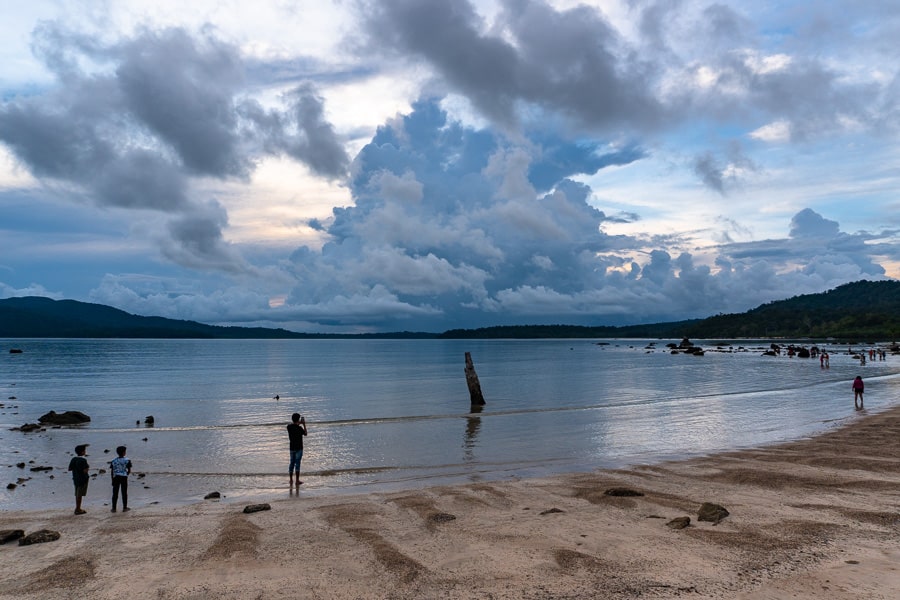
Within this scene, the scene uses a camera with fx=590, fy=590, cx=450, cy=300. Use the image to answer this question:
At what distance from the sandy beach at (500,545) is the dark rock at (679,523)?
157 mm

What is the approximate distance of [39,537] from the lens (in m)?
13.9

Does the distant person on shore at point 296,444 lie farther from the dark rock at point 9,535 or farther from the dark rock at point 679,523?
the dark rock at point 679,523

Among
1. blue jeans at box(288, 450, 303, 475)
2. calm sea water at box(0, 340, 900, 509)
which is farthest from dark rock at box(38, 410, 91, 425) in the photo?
blue jeans at box(288, 450, 303, 475)

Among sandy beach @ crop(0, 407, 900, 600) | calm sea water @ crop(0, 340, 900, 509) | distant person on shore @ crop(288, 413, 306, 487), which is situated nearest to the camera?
sandy beach @ crop(0, 407, 900, 600)

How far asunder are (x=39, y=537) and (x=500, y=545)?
425 inches

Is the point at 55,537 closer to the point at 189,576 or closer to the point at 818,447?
the point at 189,576

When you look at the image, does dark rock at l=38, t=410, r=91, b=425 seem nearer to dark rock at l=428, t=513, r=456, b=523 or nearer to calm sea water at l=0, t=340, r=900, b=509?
calm sea water at l=0, t=340, r=900, b=509

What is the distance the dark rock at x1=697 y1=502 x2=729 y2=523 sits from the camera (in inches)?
536

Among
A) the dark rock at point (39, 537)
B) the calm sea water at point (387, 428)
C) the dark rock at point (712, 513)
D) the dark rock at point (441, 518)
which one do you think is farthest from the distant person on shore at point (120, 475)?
the dark rock at point (712, 513)

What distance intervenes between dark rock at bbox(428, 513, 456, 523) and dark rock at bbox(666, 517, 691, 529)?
5.16 meters

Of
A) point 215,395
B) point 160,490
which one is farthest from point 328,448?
point 215,395

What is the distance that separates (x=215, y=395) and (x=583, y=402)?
117 ft

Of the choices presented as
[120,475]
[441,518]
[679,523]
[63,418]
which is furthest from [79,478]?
[63,418]

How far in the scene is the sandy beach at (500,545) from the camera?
10227mm
